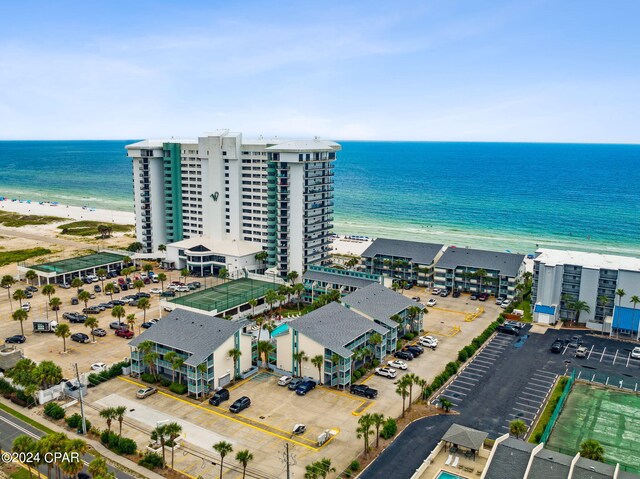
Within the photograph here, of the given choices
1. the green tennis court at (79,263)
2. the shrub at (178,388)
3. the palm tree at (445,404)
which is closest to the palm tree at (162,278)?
the green tennis court at (79,263)

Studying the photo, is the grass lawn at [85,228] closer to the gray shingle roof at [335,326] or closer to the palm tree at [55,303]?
the palm tree at [55,303]

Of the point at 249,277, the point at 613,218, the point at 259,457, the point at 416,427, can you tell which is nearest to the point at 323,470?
the point at 259,457

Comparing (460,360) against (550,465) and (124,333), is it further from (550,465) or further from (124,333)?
(124,333)

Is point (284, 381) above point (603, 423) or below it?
above

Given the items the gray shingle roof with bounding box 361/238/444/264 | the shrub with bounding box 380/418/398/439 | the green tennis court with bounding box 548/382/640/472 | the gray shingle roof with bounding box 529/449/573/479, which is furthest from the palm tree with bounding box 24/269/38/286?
the gray shingle roof with bounding box 529/449/573/479

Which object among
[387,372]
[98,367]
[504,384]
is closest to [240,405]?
[387,372]
